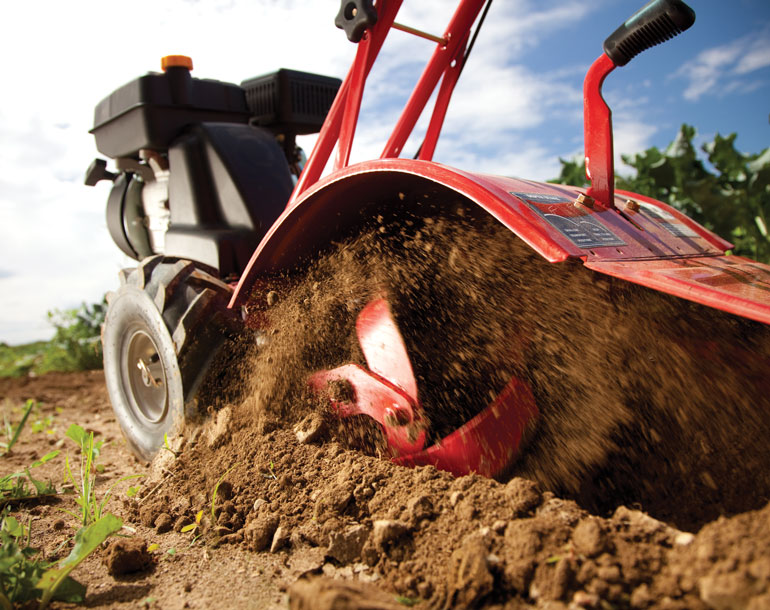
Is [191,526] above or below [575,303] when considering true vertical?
below

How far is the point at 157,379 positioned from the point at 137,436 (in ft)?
0.78

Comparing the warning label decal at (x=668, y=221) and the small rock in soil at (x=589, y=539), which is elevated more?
the warning label decal at (x=668, y=221)

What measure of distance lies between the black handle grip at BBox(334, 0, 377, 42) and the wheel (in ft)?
3.10

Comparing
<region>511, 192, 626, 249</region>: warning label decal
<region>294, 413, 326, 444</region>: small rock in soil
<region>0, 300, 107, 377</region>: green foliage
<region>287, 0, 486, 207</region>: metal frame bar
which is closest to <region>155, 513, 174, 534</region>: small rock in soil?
<region>294, 413, 326, 444</region>: small rock in soil

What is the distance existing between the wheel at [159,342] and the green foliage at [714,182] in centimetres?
632

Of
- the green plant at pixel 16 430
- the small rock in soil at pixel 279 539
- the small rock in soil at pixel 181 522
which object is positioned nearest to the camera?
the small rock in soil at pixel 279 539

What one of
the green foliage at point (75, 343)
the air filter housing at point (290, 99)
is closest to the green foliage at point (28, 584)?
the air filter housing at point (290, 99)

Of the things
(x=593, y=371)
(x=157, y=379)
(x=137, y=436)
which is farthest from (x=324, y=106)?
(x=593, y=371)

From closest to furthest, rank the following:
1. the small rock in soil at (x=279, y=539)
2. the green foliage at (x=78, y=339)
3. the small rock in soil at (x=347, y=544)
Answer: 1. the small rock in soil at (x=347, y=544)
2. the small rock in soil at (x=279, y=539)
3. the green foliage at (x=78, y=339)

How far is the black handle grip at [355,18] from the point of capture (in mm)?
1991

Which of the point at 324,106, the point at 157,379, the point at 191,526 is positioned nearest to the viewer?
the point at 191,526

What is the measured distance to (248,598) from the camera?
1.37 metres

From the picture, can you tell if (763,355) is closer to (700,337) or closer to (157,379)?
(700,337)

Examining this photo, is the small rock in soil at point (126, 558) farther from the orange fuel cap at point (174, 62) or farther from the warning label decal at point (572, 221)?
the orange fuel cap at point (174, 62)
